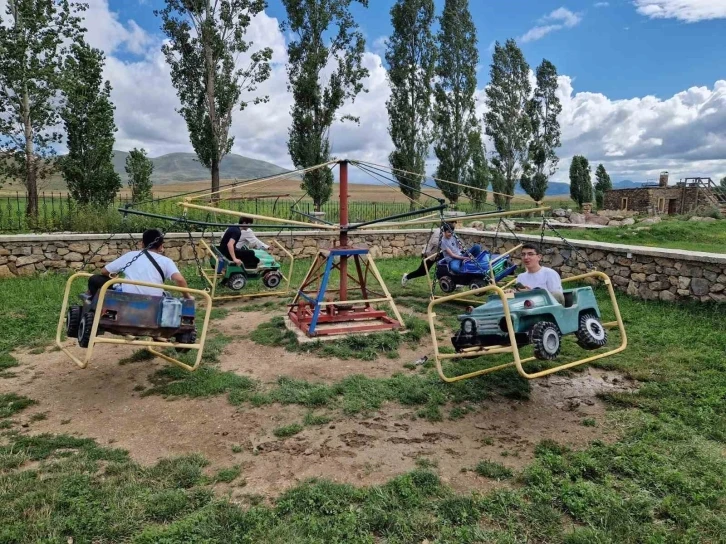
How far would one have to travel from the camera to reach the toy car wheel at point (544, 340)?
3.95 metres

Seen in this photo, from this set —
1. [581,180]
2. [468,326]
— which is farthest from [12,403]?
[581,180]

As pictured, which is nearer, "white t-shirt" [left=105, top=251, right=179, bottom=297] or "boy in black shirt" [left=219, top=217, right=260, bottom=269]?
"white t-shirt" [left=105, top=251, right=179, bottom=297]

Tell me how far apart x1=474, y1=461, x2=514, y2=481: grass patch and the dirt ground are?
2.0 inches

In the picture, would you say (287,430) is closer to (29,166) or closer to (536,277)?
(536,277)

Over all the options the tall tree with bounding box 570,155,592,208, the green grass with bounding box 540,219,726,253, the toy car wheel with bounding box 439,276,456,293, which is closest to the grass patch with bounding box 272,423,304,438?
the toy car wheel with bounding box 439,276,456,293

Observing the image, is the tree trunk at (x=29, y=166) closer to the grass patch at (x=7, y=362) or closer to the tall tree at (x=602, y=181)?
the grass patch at (x=7, y=362)

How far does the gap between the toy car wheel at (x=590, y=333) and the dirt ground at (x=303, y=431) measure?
61 cm

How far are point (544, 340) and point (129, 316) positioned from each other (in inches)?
137

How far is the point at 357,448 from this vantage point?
12.3 ft

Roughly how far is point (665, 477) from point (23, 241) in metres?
10.8

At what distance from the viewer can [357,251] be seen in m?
6.79

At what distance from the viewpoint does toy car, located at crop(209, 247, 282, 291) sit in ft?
28.0

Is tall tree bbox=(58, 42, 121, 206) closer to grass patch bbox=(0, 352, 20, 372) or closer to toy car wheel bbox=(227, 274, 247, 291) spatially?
toy car wheel bbox=(227, 274, 247, 291)

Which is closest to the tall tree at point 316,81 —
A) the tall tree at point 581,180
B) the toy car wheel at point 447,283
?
the toy car wheel at point 447,283
